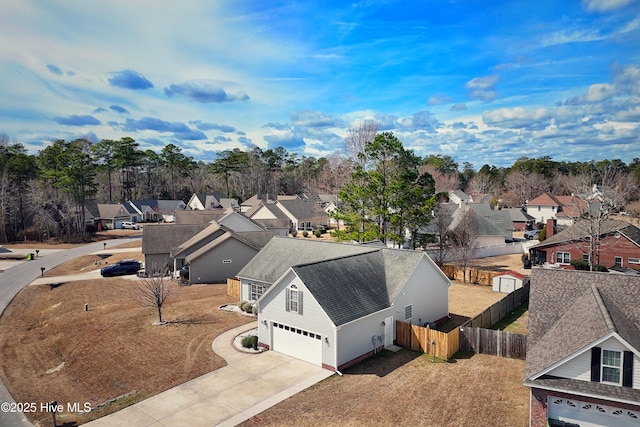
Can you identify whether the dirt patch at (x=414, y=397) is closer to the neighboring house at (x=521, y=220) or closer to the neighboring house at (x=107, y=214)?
the neighboring house at (x=521, y=220)

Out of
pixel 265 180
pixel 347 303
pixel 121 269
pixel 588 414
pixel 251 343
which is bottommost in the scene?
pixel 251 343

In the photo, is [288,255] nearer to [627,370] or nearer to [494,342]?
[494,342]

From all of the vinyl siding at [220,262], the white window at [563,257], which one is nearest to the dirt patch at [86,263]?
the vinyl siding at [220,262]

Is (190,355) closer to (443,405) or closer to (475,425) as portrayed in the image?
(443,405)

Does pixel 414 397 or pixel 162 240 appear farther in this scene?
pixel 162 240

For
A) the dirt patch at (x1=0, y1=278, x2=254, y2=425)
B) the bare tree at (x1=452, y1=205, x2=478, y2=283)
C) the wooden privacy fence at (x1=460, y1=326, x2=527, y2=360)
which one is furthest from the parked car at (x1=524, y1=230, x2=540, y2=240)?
the dirt patch at (x1=0, y1=278, x2=254, y2=425)

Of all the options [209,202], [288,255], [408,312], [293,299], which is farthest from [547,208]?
[293,299]
